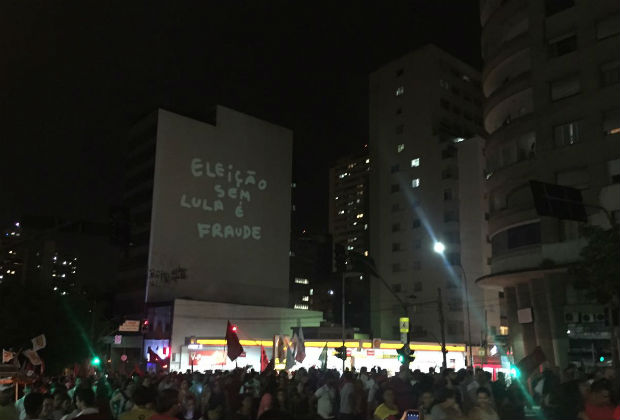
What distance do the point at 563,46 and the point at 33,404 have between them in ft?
110

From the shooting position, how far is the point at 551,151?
33906 mm

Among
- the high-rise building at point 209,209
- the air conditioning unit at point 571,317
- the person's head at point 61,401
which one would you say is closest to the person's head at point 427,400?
the person's head at point 61,401

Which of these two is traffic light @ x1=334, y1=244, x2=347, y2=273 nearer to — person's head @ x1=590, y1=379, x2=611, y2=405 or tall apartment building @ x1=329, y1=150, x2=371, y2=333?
person's head @ x1=590, y1=379, x2=611, y2=405

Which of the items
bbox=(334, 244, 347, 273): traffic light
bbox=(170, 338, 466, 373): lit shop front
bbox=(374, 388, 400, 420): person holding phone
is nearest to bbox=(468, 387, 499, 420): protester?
bbox=(374, 388, 400, 420): person holding phone

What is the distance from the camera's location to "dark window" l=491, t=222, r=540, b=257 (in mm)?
34344

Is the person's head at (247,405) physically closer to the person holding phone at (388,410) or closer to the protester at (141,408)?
Answer: the person holding phone at (388,410)

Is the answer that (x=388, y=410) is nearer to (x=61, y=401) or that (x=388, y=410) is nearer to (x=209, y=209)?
(x=61, y=401)

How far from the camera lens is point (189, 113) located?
79125 millimetres

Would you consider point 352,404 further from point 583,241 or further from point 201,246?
point 201,246

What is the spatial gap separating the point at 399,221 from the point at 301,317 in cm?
1866

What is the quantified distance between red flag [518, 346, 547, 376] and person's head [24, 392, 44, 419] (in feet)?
45.0

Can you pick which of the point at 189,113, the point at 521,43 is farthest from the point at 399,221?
the point at 521,43

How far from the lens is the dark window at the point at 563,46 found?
3453 cm

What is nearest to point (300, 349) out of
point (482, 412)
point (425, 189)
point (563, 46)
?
point (563, 46)
